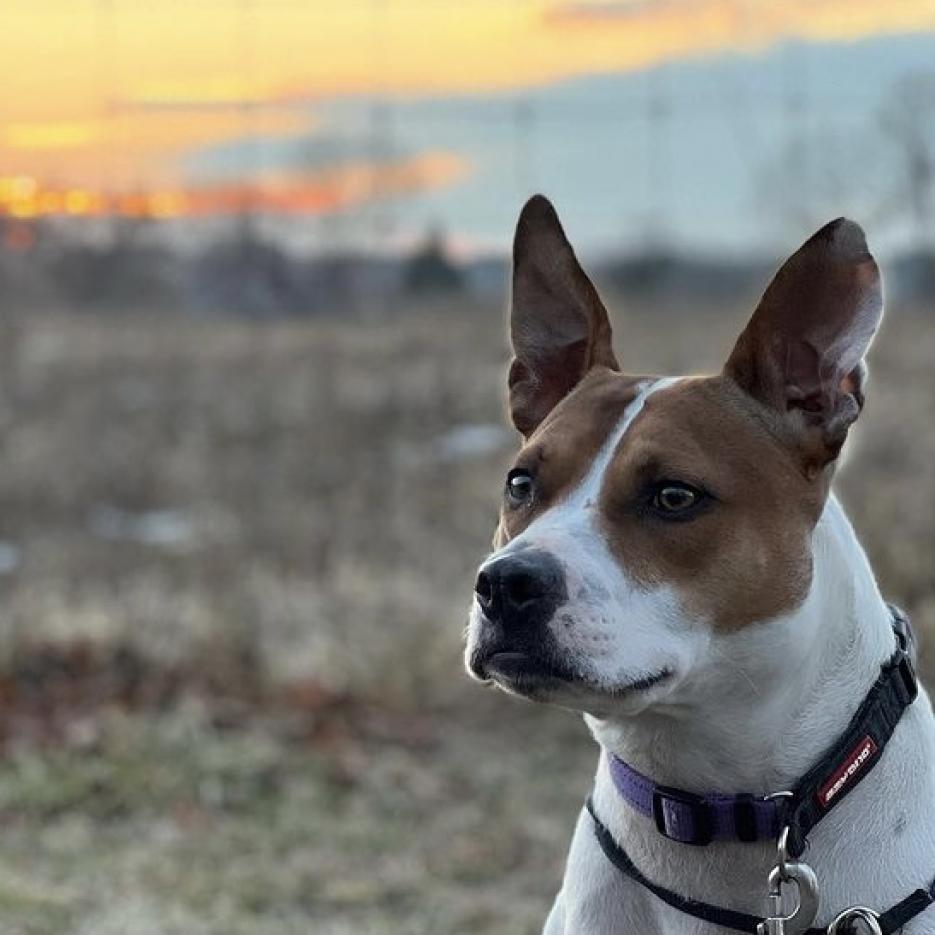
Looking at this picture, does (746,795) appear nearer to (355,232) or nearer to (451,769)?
(451,769)

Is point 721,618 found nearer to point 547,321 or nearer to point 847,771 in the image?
point 847,771

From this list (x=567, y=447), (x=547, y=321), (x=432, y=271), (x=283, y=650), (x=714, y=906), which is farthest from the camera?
(x=432, y=271)

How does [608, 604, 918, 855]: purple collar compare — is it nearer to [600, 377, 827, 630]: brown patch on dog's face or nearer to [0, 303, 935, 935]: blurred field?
[600, 377, 827, 630]: brown patch on dog's face

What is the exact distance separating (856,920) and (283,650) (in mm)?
5351

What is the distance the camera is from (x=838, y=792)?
2.95 metres

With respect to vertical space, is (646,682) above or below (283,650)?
above

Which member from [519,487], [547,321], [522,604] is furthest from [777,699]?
[547,321]

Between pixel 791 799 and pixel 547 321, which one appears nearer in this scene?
pixel 791 799

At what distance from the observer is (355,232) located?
12.9 metres

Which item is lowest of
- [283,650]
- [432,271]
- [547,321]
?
[283,650]

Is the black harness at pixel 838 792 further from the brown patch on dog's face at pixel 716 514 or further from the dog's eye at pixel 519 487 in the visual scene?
the dog's eye at pixel 519 487

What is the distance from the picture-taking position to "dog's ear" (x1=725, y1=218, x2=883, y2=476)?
3.05 meters

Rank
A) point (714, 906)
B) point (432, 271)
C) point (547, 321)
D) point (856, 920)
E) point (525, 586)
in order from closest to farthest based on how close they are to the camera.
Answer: point (525, 586) < point (856, 920) < point (714, 906) < point (547, 321) < point (432, 271)

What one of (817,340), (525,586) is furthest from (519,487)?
(817,340)
